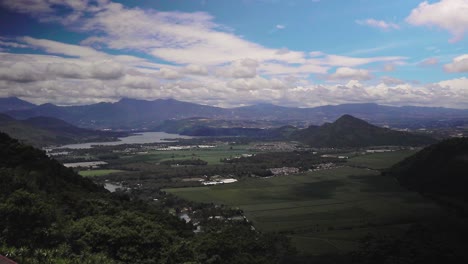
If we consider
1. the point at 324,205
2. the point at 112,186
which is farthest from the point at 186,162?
the point at 324,205

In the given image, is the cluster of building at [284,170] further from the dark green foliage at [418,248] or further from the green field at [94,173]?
the dark green foliage at [418,248]

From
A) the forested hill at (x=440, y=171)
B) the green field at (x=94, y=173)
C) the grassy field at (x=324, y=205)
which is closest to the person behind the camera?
the grassy field at (x=324, y=205)

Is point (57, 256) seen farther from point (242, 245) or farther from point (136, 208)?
point (136, 208)

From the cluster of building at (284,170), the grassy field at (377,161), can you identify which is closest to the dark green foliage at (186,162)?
the cluster of building at (284,170)

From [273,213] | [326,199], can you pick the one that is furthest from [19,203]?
[326,199]

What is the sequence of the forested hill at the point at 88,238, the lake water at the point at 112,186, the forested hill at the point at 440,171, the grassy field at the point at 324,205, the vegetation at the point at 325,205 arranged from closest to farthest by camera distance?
1. the forested hill at the point at 88,238
2. the vegetation at the point at 325,205
3. the grassy field at the point at 324,205
4. the forested hill at the point at 440,171
5. the lake water at the point at 112,186

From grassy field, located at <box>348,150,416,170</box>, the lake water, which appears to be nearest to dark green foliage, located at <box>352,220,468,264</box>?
the lake water
